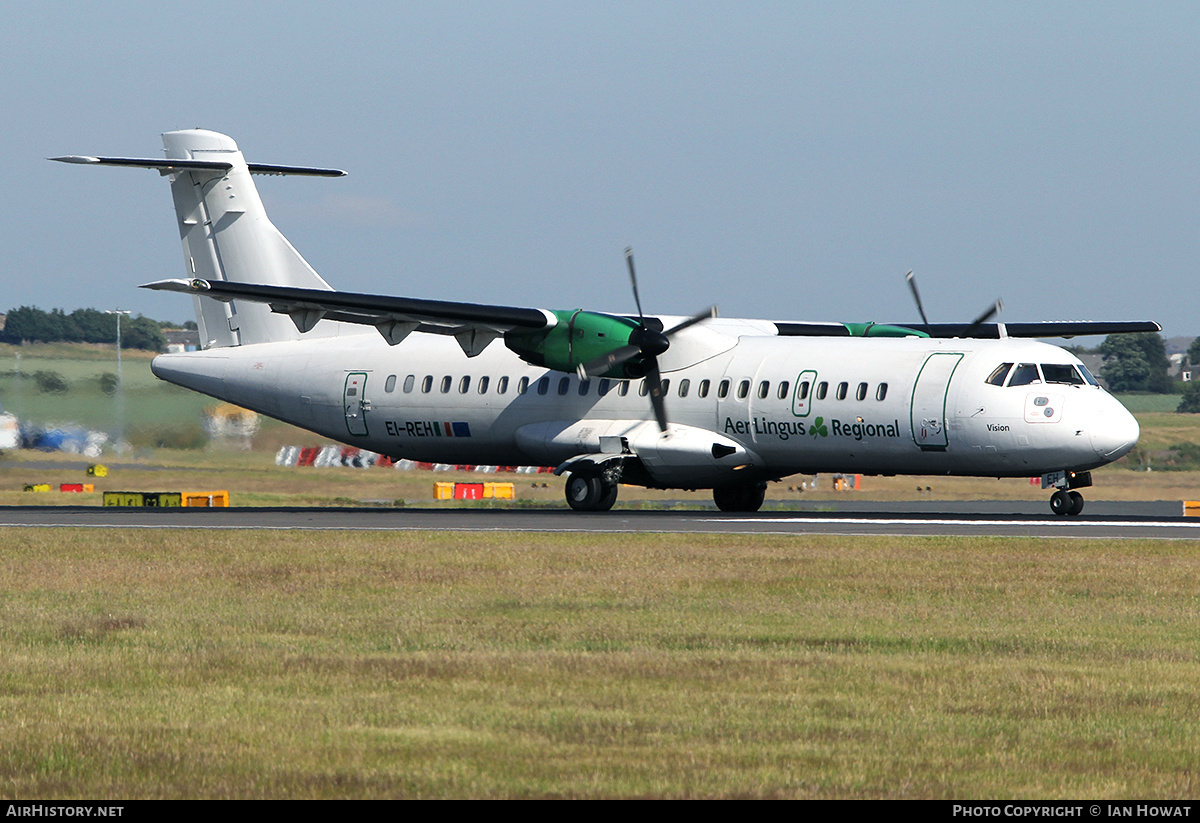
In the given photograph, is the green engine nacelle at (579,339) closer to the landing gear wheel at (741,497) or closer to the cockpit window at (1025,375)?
the landing gear wheel at (741,497)

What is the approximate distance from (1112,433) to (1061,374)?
4.59 feet

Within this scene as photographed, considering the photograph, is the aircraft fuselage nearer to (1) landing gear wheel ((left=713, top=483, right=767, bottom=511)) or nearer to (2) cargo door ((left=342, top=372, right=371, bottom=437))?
(2) cargo door ((left=342, top=372, right=371, bottom=437))

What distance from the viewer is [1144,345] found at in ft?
329

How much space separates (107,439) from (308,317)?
11.1 meters

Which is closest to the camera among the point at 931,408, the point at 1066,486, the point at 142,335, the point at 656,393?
the point at 931,408

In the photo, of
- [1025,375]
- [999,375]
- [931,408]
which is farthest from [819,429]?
[1025,375]

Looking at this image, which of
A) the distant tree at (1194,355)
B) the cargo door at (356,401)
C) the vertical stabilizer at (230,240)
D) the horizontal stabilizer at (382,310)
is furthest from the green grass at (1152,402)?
the horizontal stabilizer at (382,310)

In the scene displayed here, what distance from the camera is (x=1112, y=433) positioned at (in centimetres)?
2445

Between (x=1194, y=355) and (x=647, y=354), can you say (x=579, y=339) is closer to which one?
(x=647, y=354)

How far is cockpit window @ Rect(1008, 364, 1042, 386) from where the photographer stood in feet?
82.2

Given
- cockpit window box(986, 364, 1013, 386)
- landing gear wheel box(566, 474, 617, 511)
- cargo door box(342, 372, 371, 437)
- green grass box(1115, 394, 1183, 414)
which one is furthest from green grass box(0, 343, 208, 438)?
green grass box(1115, 394, 1183, 414)

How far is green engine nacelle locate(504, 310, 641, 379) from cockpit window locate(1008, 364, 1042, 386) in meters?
7.04

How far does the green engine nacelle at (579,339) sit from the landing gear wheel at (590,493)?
2278mm

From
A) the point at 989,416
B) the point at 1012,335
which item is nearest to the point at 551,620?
the point at 989,416
